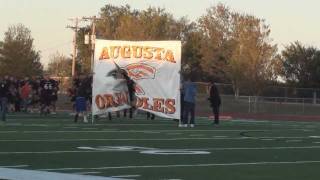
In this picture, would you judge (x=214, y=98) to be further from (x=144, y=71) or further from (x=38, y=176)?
(x=38, y=176)

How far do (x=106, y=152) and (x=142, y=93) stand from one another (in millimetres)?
9443

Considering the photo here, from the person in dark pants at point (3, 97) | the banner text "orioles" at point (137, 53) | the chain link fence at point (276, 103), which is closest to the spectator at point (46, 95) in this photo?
the person in dark pants at point (3, 97)

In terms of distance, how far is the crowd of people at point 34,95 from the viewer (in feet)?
103

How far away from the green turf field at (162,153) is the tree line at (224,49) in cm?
4115

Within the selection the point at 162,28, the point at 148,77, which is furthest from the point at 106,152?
the point at 162,28

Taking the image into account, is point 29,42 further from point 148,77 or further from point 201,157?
point 201,157

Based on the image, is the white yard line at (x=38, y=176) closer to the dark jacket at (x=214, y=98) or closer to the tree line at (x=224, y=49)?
the dark jacket at (x=214, y=98)

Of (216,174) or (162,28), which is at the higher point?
(162,28)

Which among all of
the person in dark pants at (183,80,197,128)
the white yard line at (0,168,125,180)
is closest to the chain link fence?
the person in dark pants at (183,80,197,128)

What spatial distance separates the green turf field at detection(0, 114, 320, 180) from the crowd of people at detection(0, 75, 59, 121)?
10.1 metres

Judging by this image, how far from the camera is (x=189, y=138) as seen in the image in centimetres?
1866

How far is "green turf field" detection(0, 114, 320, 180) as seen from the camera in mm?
11383

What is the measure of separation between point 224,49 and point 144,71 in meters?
53.0

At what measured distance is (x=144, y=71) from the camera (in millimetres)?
23344
